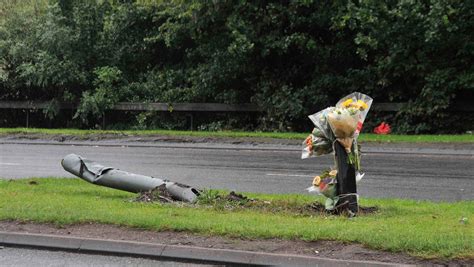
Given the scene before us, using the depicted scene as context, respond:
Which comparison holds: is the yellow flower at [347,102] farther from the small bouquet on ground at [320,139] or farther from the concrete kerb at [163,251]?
the concrete kerb at [163,251]

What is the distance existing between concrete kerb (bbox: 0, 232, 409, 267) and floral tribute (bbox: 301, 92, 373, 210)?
209 centimetres

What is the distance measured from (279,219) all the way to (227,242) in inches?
46.2

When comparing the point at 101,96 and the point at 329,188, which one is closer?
the point at 329,188

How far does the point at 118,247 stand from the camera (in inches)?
267

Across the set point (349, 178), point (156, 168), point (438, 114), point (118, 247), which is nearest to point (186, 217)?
point (118, 247)

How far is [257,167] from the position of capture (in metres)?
14.8

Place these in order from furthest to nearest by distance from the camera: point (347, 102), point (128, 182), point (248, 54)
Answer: point (248, 54) → point (128, 182) → point (347, 102)

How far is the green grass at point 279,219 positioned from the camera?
6488mm

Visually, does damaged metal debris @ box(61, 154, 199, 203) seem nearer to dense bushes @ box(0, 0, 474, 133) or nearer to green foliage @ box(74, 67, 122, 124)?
dense bushes @ box(0, 0, 474, 133)

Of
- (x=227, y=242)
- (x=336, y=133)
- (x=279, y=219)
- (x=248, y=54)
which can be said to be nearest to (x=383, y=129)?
(x=248, y=54)

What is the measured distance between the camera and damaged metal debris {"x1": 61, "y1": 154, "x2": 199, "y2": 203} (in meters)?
9.06

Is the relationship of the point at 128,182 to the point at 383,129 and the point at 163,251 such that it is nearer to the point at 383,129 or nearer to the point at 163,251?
the point at 163,251

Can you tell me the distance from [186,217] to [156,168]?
22.2ft

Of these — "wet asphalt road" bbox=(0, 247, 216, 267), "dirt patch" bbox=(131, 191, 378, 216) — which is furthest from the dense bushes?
"wet asphalt road" bbox=(0, 247, 216, 267)
